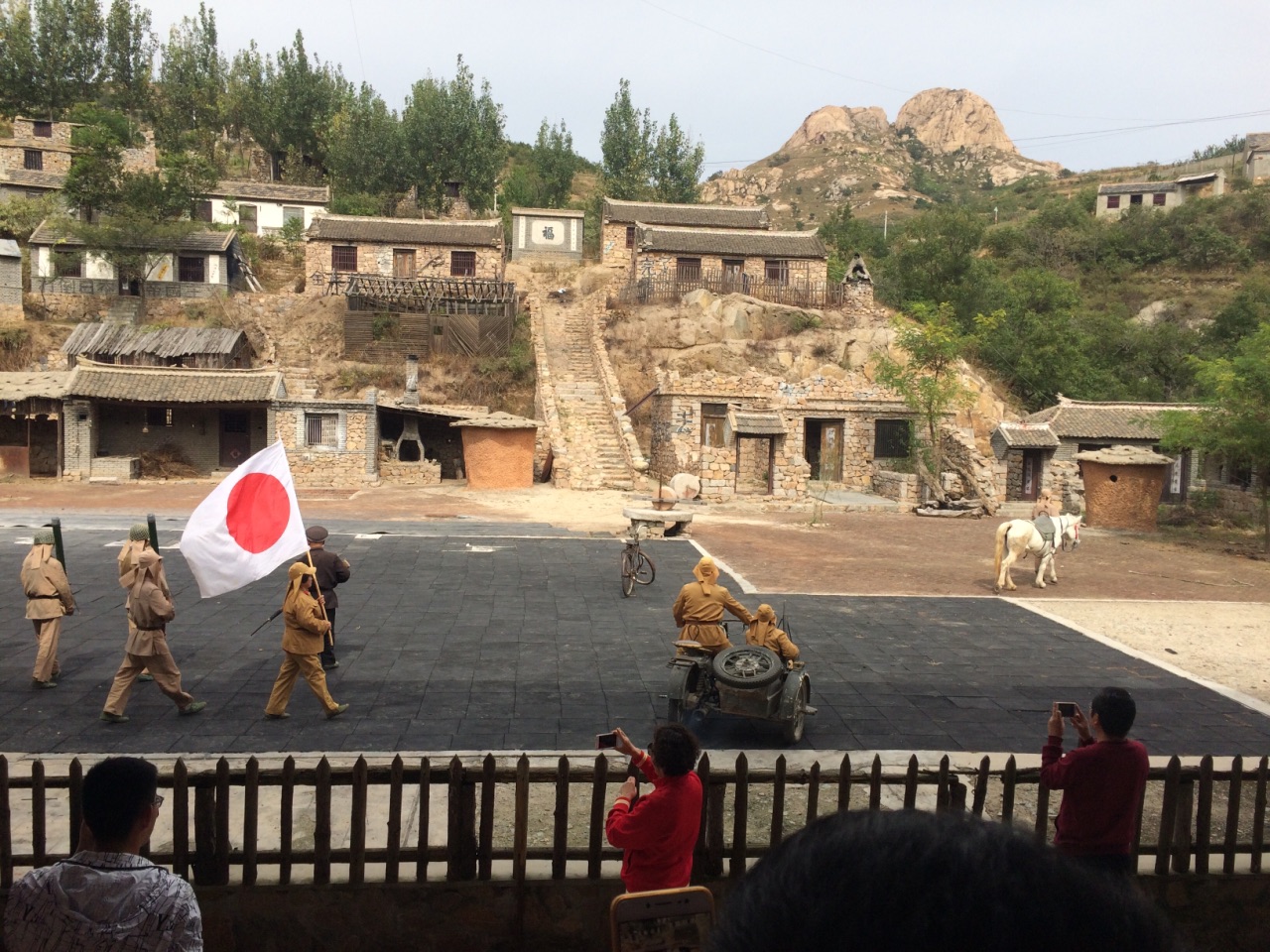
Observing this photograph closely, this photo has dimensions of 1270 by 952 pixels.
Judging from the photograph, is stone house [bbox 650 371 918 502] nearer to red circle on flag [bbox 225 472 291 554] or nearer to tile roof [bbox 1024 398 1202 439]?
tile roof [bbox 1024 398 1202 439]

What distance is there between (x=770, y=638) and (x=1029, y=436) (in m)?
25.4

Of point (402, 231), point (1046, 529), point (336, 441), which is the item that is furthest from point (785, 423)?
point (402, 231)

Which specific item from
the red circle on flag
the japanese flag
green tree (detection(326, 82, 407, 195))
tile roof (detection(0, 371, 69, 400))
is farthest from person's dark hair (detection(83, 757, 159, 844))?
green tree (detection(326, 82, 407, 195))

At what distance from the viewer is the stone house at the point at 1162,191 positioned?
6431cm

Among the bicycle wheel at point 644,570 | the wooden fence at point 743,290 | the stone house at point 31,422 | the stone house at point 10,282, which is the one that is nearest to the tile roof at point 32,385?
the stone house at point 31,422

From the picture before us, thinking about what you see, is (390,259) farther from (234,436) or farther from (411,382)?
(234,436)

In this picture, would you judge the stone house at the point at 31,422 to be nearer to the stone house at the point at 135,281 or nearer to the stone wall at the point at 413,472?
the stone wall at the point at 413,472

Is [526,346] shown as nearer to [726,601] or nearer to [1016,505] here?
[1016,505]

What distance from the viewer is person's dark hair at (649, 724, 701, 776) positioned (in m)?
4.03

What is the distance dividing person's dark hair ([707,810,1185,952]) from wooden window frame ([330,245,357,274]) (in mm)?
45507

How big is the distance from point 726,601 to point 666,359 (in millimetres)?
29668

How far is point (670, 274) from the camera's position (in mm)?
42656

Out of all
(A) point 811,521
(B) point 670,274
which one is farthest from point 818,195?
(A) point 811,521

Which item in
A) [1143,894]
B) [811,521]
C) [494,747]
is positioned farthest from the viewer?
[811,521]
